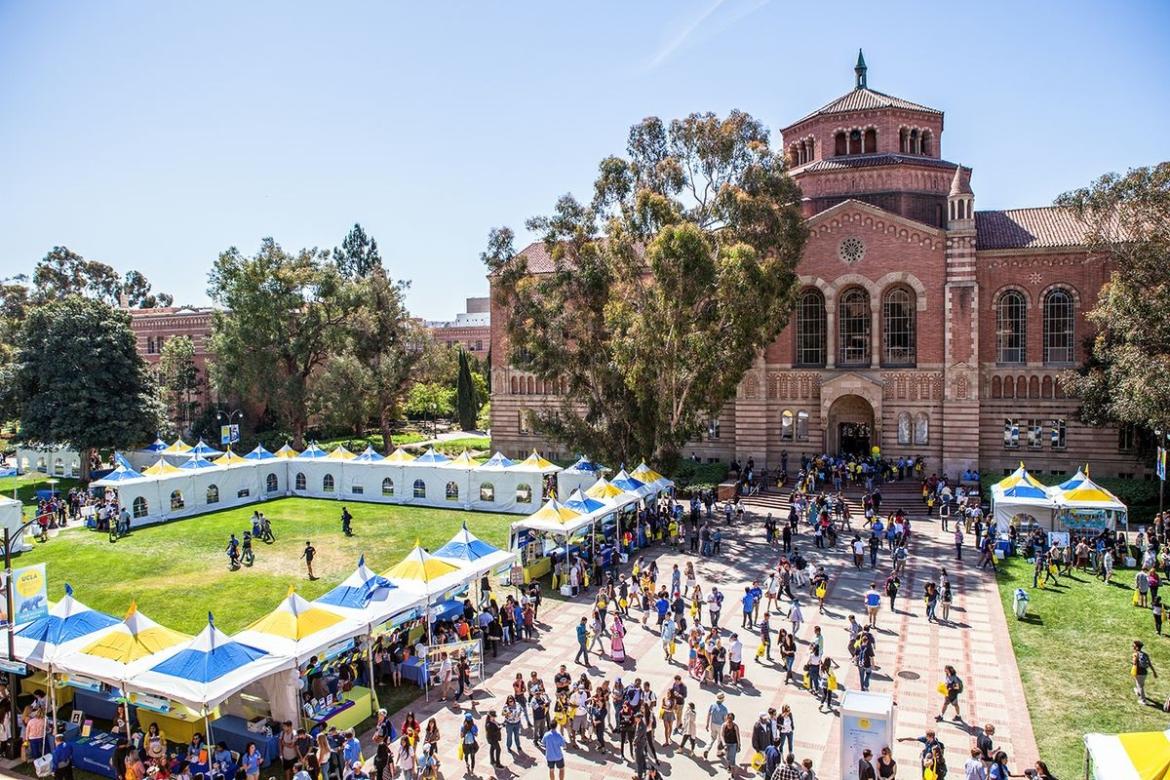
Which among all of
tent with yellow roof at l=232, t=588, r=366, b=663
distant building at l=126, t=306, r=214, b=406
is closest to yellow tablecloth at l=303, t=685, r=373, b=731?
tent with yellow roof at l=232, t=588, r=366, b=663

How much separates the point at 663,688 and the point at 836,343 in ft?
100

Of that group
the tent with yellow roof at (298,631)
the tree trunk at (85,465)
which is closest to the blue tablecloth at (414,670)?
the tent with yellow roof at (298,631)

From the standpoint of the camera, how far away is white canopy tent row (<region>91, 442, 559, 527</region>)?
40.2 meters

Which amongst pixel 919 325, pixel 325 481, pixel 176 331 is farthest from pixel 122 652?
pixel 176 331

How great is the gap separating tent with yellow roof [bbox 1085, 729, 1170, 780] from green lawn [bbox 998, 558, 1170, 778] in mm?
3396

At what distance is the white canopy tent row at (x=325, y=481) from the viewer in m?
40.2

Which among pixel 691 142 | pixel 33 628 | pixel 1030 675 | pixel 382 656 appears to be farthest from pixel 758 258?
pixel 33 628

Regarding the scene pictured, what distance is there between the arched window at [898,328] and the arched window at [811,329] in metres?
3.35

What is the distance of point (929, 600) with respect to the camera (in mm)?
24516

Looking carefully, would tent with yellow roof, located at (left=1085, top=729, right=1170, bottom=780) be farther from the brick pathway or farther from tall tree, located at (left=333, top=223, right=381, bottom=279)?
tall tree, located at (left=333, top=223, right=381, bottom=279)

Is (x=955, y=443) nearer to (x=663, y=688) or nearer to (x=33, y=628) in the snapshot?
(x=663, y=688)

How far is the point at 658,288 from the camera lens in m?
36.7

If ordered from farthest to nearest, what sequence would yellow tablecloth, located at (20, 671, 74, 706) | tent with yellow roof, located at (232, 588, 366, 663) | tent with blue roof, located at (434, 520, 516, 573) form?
1. tent with blue roof, located at (434, 520, 516, 573)
2. yellow tablecloth, located at (20, 671, 74, 706)
3. tent with yellow roof, located at (232, 588, 366, 663)

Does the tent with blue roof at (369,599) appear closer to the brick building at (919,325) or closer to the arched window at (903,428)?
the brick building at (919,325)
